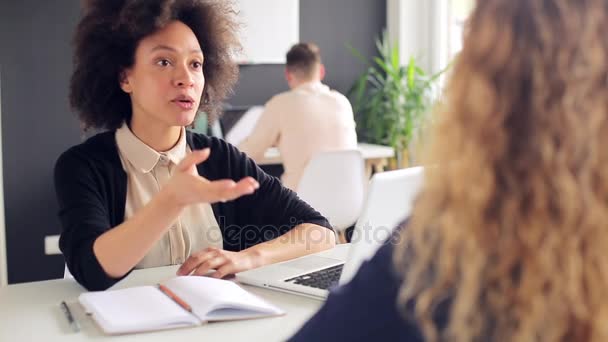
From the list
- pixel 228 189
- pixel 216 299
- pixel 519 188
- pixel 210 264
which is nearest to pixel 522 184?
pixel 519 188

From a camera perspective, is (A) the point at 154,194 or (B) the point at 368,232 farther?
(A) the point at 154,194

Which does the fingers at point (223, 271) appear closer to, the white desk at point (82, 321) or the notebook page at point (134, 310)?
the white desk at point (82, 321)

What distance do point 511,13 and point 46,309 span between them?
1155mm

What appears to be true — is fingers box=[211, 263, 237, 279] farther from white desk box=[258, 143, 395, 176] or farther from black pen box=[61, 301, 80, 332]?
white desk box=[258, 143, 395, 176]

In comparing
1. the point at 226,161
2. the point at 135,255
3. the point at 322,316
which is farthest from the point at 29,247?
the point at 322,316

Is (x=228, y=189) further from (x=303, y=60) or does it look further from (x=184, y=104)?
(x=303, y=60)

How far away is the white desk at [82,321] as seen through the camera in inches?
53.1

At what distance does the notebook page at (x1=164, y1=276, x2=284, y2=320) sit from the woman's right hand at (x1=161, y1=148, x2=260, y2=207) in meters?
0.17

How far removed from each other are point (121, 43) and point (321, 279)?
0.86 metres

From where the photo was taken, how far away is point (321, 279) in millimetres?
1691

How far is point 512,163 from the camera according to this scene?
27.1 inches

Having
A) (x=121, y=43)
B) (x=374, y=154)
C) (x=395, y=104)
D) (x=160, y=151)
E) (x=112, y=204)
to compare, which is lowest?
Answer: (x=374, y=154)

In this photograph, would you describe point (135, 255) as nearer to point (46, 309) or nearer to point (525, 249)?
point (46, 309)

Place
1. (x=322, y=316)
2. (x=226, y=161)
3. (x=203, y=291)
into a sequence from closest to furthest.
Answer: (x=322, y=316) < (x=203, y=291) < (x=226, y=161)
